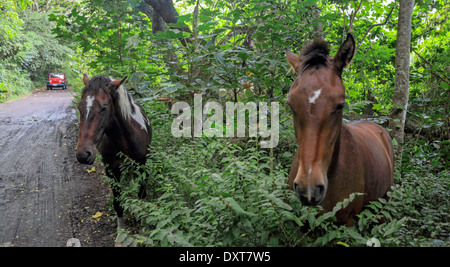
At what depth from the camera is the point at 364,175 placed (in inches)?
106

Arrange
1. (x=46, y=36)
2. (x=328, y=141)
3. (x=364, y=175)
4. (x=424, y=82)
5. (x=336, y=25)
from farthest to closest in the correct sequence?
1. (x=46, y=36)
2. (x=336, y=25)
3. (x=424, y=82)
4. (x=364, y=175)
5. (x=328, y=141)

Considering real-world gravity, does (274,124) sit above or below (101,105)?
below

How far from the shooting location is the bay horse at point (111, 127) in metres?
3.77

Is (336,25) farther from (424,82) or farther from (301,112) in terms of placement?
(301,112)

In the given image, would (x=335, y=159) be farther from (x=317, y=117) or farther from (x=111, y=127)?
(x=111, y=127)

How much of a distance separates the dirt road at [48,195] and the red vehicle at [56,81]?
23950 millimetres

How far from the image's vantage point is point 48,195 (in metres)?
5.86

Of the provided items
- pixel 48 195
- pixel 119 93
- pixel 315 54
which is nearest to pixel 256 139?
pixel 315 54

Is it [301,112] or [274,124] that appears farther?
[274,124]

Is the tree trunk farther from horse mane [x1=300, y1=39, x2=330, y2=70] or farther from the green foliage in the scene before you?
the green foliage
